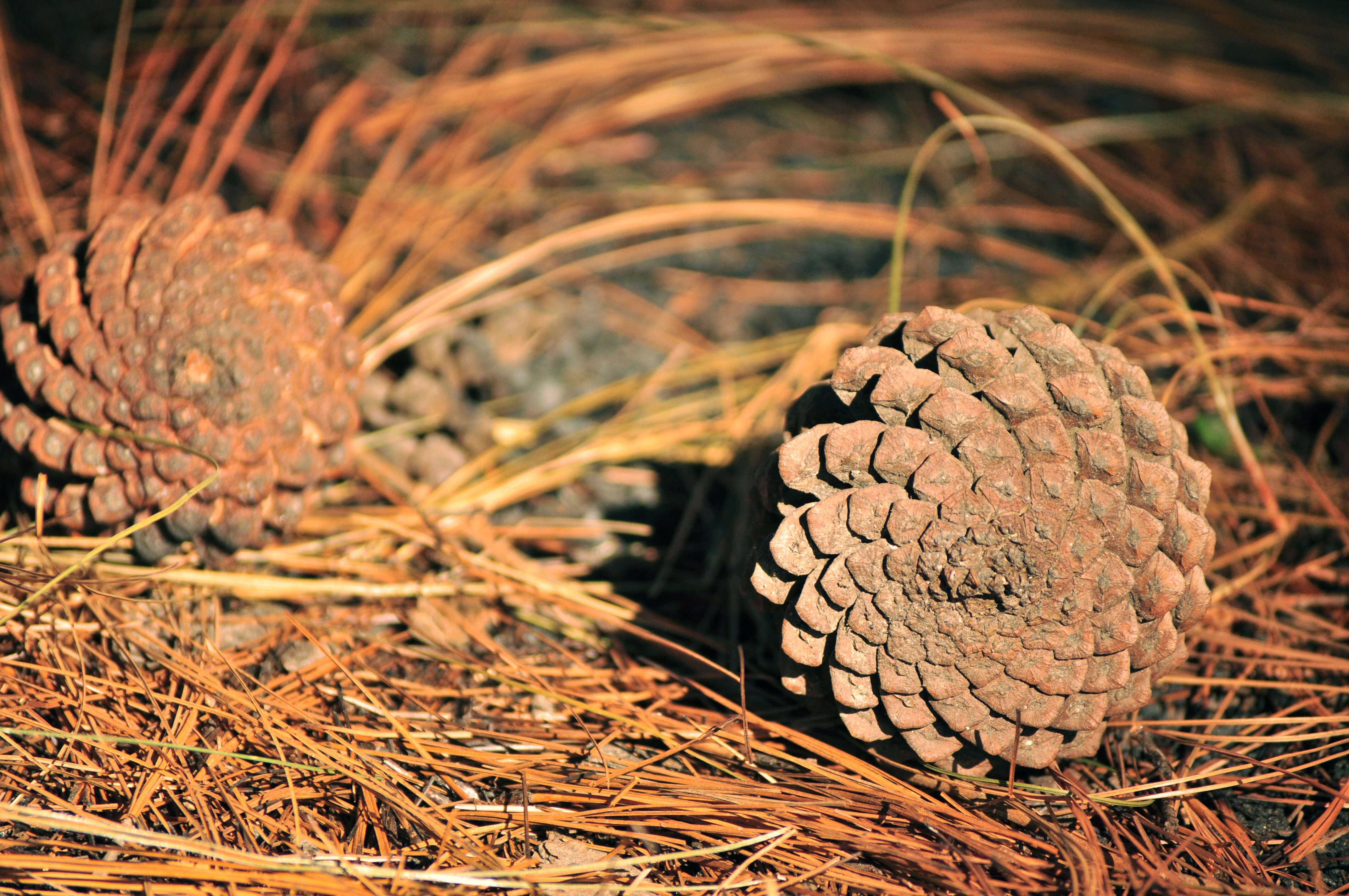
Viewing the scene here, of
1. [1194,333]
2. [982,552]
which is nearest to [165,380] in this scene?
[982,552]

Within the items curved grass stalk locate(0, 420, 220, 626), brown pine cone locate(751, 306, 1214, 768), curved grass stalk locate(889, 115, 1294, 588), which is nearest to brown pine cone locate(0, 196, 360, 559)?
curved grass stalk locate(0, 420, 220, 626)

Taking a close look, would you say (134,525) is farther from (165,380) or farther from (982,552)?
(982,552)

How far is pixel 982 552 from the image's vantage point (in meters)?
0.92

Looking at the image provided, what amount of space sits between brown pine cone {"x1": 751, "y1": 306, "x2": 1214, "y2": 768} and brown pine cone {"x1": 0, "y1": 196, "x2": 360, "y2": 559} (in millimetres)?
694

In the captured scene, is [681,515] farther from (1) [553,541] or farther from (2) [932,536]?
(2) [932,536]

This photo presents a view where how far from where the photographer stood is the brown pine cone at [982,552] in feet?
3.05

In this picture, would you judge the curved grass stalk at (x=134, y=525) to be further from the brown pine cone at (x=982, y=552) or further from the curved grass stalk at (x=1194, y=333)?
the curved grass stalk at (x=1194, y=333)

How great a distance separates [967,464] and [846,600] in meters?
0.20

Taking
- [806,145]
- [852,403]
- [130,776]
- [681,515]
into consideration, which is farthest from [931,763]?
[806,145]

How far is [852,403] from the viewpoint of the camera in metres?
1.00

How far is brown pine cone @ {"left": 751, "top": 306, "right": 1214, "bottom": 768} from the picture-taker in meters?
0.93

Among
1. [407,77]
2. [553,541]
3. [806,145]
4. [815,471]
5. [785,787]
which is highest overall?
[407,77]

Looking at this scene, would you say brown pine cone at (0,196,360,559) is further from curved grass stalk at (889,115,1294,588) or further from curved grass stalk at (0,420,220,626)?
curved grass stalk at (889,115,1294,588)

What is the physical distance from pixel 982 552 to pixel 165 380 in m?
1.03
